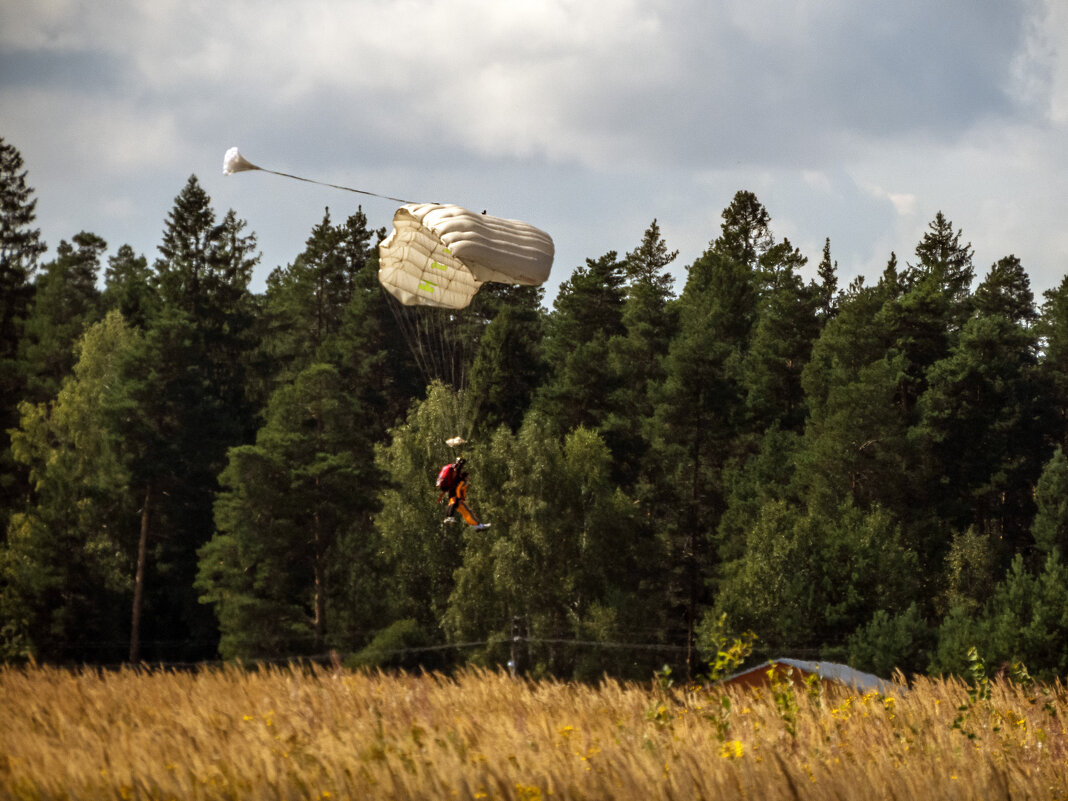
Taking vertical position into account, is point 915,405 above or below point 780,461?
above

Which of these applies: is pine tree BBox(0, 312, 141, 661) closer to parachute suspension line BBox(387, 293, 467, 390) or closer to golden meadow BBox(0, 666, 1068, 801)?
parachute suspension line BBox(387, 293, 467, 390)

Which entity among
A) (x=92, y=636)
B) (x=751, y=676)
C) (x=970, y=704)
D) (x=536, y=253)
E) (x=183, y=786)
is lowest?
(x=92, y=636)

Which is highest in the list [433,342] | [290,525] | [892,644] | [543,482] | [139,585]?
[433,342]

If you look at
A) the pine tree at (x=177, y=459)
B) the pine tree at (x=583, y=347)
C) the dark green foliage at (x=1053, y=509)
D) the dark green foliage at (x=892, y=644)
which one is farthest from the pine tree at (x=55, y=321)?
the dark green foliage at (x=1053, y=509)

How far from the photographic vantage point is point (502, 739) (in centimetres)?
618

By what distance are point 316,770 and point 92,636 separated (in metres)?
40.7

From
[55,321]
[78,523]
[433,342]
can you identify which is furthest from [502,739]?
[55,321]

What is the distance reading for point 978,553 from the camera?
4550 centimetres

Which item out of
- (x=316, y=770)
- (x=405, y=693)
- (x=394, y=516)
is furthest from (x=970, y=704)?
(x=394, y=516)

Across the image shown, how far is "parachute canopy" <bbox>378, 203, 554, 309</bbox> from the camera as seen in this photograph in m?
15.3

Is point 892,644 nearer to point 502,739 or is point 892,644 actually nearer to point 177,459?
point 177,459

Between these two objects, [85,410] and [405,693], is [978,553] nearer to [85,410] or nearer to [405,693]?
[85,410]

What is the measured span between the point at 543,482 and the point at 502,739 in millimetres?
36495

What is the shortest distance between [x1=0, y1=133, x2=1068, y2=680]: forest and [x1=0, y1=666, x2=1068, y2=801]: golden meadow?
28838mm
